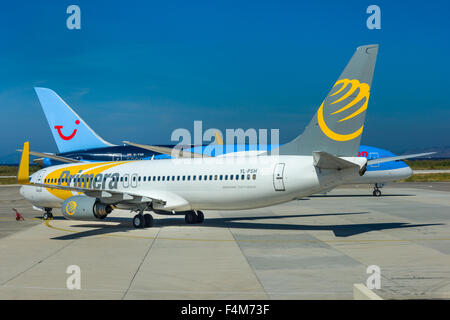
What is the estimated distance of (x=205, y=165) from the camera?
80.9 ft

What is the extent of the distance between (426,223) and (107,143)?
40.6 metres

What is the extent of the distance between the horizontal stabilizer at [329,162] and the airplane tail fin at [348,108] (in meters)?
0.68

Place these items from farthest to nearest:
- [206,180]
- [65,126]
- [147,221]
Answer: [65,126] → [147,221] → [206,180]

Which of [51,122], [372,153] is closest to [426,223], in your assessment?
[372,153]

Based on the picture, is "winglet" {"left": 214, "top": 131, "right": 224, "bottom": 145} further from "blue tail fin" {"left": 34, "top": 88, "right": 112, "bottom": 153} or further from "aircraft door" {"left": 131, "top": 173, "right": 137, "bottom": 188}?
"aircraft door" {"left": 131, "top": 173, "right": 137, "bottom": 188}

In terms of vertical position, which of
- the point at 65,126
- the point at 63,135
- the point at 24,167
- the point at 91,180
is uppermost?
the point at 65,126

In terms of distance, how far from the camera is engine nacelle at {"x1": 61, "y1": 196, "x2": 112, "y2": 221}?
23469 mm

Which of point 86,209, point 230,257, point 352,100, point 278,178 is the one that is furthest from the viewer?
point 86,209

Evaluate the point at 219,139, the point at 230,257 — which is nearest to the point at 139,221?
the point at 230,257

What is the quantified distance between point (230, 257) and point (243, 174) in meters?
6.75

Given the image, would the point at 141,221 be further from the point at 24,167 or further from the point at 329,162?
the point at 329,162

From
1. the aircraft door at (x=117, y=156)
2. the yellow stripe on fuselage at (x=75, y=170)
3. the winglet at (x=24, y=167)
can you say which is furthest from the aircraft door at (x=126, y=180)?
the aircraft door at (x=117, y=156)

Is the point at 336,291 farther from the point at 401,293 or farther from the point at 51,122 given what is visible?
the point at 51,122

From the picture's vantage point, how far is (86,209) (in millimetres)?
23516
